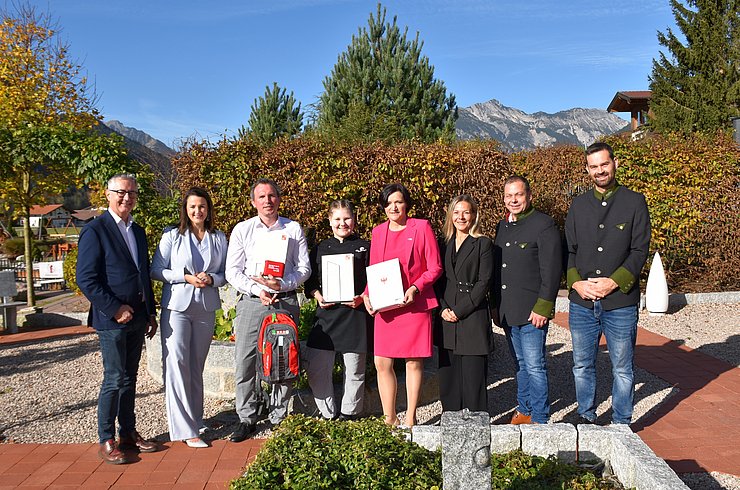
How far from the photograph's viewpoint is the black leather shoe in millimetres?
4344

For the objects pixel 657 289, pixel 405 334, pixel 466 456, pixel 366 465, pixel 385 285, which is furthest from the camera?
pixel 657 289

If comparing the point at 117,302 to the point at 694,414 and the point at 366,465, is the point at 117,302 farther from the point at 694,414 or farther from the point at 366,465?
the point at 694,414

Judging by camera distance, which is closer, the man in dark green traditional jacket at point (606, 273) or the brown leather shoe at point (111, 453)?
the brown leather shoe at point (111, 453)

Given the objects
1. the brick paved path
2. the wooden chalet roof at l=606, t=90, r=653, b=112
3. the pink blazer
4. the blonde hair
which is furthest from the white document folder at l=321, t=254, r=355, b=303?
the wooden chalet roof at l=606, t=90, r=653, b=112

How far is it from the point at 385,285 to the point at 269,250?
0.92 metres

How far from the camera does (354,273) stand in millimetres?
4398

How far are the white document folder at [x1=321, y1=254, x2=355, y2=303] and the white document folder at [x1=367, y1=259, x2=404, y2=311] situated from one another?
0.19m

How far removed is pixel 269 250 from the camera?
4.33 m

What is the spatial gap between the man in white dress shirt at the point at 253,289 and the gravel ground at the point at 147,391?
297 millimetres

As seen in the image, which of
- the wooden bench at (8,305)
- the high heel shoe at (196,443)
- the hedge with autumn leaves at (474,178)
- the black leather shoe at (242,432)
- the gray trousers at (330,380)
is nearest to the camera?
the high heel shoe at (196,443)

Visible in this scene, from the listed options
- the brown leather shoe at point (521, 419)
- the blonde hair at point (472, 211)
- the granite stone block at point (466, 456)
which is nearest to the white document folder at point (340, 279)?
the blonde hair at point (472, 211)

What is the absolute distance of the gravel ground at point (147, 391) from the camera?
4.69m

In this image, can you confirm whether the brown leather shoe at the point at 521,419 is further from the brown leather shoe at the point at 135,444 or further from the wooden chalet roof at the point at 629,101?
the wooden chalet roof at the point at 629,101

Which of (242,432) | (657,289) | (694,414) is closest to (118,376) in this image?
(242,432)
